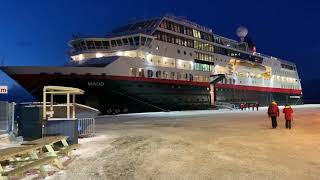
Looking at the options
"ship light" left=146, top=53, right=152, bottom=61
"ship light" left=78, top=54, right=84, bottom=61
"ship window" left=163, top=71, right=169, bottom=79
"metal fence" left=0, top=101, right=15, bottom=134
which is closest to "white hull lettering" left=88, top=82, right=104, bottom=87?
"ship light" left=78, top=54, right=84, bottom=61

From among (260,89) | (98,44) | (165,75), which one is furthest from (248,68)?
(98,44)

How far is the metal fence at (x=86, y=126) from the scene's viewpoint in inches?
610

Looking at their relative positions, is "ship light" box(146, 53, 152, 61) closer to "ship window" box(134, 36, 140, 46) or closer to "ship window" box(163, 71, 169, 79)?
"ship window" box(134, 36, 140, 46)

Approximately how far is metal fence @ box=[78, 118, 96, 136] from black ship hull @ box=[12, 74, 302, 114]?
579 inches

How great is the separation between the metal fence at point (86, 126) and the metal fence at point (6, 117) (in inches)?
106

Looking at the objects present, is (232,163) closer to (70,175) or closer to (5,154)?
(70,175)

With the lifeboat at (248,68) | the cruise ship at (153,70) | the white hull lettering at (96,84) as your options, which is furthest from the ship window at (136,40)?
the lifeboat at (248,68)

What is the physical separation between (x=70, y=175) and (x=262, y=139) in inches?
314

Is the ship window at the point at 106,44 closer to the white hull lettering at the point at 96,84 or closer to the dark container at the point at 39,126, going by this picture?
the white hull lettering at the point at 96,84

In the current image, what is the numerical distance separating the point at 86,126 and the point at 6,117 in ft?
10.6

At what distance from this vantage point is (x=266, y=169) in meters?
7.62

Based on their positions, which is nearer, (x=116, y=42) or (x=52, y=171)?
(x=52, y=171)

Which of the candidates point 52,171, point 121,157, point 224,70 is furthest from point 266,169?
point 224,70

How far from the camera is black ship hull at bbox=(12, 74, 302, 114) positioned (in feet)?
97.2
